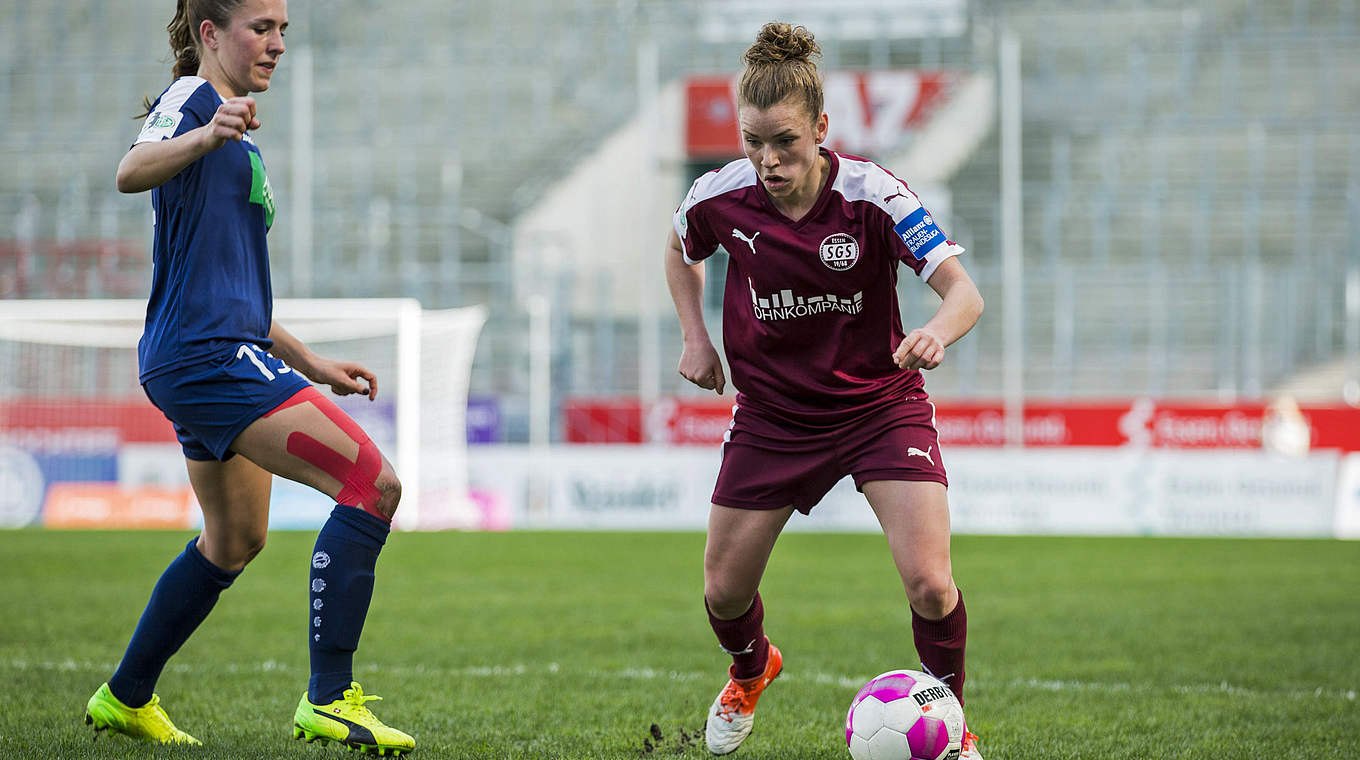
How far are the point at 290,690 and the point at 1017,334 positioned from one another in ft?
51.8

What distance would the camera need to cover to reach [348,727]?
367 centimetres

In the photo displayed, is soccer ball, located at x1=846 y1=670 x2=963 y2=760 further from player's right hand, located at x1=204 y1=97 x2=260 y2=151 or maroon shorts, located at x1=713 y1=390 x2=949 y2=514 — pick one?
player's right hand, located at x1=204 y1=97 x2=260 y2=151

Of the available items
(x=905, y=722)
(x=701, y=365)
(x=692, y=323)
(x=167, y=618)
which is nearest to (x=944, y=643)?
(x=905, y=722)

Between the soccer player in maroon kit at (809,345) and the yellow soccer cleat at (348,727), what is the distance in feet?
3.57

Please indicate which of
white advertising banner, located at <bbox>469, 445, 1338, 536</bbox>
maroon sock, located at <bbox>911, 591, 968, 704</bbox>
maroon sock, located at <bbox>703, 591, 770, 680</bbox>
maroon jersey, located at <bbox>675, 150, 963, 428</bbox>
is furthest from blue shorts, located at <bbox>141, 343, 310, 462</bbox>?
white advertising banner, located at <bbox>469, 445, 1338, 536</bbox>

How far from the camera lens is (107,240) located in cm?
2266

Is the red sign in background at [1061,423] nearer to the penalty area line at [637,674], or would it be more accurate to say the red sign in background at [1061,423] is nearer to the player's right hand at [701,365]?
the penalty area line at [637,674]

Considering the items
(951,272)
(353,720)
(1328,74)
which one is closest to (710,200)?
(951,272)

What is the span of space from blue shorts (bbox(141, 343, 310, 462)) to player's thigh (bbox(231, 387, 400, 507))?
0.11 feet

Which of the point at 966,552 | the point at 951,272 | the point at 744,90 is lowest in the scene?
the point at 966,552

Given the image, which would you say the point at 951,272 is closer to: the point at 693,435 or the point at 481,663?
the point at 481,663

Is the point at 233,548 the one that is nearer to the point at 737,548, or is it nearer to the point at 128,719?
the point at 128,719

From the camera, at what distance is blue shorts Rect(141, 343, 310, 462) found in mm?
3682

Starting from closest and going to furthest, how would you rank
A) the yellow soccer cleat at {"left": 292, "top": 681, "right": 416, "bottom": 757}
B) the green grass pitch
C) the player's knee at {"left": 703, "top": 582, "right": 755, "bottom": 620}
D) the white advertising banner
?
1. the yellow soccer cleat at {"left": 292, "top": 681, "right": 416, "bottom": 757}
2. the player's knee at {"left": 703, "top": 582, "right": 755, "bottom": 620}
3. the green grass pitch
4. the white advertising banner
